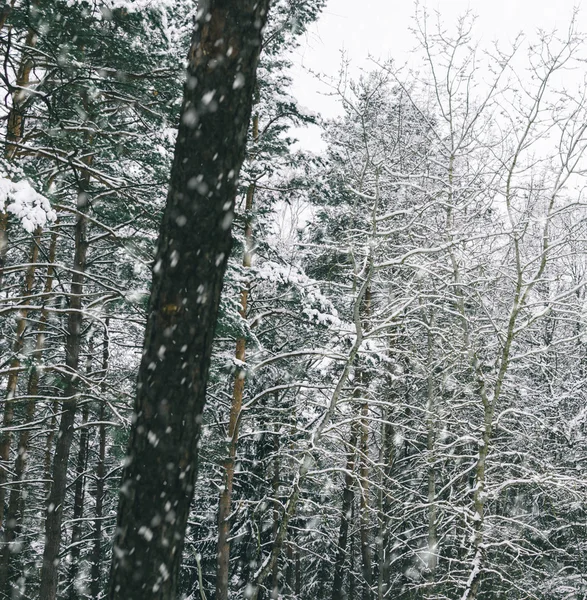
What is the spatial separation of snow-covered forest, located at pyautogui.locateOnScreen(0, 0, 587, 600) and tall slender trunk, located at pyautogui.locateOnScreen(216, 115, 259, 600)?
62mm

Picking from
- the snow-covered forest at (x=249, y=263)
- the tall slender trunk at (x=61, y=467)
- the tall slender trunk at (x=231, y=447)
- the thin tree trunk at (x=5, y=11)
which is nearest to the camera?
the snow-covered forest at (x=249, y=263)

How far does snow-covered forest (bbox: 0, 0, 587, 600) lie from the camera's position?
Result: 9.21ft

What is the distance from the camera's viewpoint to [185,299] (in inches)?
108

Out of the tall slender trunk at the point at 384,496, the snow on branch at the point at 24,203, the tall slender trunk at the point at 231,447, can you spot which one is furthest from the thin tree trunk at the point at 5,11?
the tall slender trunk at the point at 384,496

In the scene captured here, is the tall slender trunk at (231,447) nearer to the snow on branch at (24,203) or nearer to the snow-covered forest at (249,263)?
the snow-covered forest at (249,263)

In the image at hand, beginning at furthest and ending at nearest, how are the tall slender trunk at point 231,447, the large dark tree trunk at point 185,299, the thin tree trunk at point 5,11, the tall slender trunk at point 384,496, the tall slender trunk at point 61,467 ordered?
the tall slender trunk at point 384,496
the tall slender trunk at point 231,447
the tall slender trunk at point 61,467
the thin tree trunk at point 5,11
the large dark tree trunk at point 185,299

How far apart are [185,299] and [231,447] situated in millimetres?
7519

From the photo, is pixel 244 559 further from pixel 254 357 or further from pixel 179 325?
pixel 179 325

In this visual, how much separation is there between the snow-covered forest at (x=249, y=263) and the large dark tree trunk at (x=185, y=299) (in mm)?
12

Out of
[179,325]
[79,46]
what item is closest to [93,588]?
[79,46]

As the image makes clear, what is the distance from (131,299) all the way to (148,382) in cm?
486

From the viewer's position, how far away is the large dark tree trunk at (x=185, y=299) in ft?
8.63

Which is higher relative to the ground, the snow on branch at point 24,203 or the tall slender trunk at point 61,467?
the snow on branch at point 24,203

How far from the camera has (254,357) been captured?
10.7m
